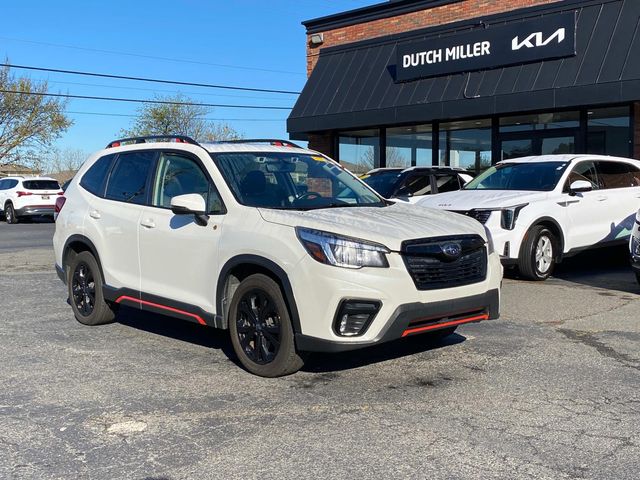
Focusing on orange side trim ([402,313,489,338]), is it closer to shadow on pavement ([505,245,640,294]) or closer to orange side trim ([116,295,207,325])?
orange side trim ([116,295,207,325])

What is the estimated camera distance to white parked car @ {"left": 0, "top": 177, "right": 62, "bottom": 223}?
2467cm

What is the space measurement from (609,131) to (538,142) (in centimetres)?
149

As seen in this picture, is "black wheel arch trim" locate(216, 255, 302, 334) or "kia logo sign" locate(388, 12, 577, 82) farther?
"kia logo sign" locate(388, 12, 577, 82)

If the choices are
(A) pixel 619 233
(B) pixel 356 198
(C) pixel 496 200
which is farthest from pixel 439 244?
(A) pixel 619 233

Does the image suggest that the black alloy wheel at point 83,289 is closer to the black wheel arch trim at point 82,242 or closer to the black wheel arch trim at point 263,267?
the black wheel arch trim at point 82,242

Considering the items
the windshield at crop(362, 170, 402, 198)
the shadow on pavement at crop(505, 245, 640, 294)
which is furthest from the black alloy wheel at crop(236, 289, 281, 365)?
the windshield at crop(362, 170, 402, 198)

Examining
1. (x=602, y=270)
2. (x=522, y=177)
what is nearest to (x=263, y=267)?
(x=522, y=177)

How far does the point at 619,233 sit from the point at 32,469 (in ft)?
31.3

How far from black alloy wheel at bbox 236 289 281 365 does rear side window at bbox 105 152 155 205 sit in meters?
1.72

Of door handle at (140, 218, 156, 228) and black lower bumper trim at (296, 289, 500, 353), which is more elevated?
door handle at (140, 218, 156, 228)

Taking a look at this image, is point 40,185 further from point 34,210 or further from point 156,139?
point 156,139

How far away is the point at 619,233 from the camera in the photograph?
35.4ft

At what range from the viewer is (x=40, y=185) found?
2544cm

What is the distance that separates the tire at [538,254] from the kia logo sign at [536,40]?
5823mm
